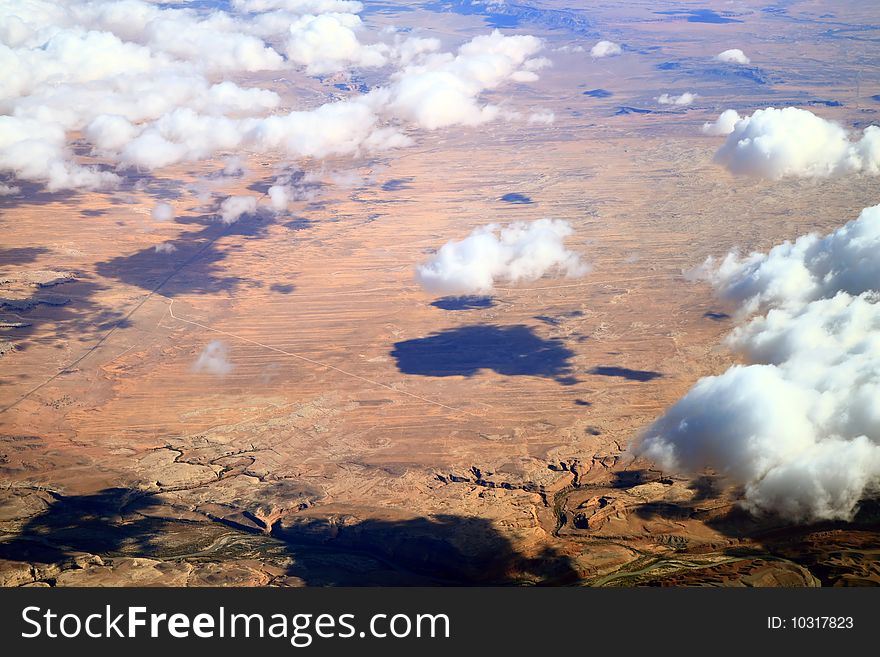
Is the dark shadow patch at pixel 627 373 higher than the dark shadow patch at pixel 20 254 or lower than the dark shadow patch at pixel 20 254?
higher

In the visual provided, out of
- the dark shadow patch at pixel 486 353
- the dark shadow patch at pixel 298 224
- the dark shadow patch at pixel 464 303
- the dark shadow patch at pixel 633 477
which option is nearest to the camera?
the dark shadow patch at pixel 633 477

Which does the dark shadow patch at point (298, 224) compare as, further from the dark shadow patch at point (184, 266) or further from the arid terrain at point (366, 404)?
the dark shadow patch at point (184, 266)

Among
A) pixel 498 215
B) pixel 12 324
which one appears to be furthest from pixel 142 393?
pixel 498 215

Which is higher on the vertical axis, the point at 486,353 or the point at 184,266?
the point at 486,353

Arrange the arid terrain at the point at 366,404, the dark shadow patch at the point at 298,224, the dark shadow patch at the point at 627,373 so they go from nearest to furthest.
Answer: the arid terrain at the point at 366,404 < the dark shadow patch at the point at 627,373 < the dark shadow patch at the point at 298,224

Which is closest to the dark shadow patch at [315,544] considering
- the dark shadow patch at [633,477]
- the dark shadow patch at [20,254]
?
the dark shadow patch at [633,477]

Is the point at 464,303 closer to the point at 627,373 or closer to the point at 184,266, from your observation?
the point at 627,373

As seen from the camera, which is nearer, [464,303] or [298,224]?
[464,303]

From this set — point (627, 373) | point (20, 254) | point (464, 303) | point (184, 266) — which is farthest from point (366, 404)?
point (20, 254)
